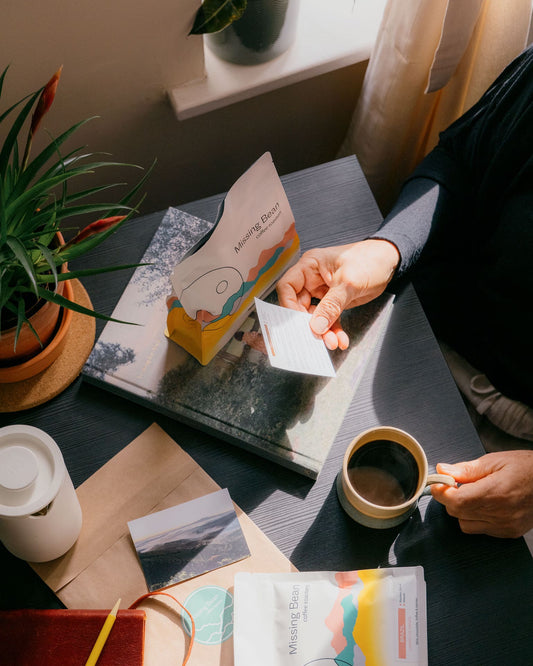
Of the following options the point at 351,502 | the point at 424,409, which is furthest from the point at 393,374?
the point at 351,502

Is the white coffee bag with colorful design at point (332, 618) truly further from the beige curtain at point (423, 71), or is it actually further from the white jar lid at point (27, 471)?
the beige curtain at point (423, 71)

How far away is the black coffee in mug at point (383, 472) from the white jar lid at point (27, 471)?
1.11ft

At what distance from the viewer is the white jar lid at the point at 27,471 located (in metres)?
0.58

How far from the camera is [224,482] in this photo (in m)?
0.77

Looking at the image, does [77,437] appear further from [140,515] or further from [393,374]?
[393,374]

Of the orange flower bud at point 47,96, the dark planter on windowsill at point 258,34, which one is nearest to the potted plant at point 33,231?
Result: the orange flower bud at point 47,96

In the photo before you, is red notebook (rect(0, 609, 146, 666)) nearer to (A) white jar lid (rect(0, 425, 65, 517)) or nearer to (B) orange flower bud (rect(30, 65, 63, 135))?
(A) white jar lid (rect(0, 425, 65, 517))

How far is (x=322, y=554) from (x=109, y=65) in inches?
33.9

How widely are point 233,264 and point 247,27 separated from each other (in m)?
0.56

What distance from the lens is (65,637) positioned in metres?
0.67

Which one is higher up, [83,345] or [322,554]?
[83,345]

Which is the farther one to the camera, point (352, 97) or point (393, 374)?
point (352, 97)

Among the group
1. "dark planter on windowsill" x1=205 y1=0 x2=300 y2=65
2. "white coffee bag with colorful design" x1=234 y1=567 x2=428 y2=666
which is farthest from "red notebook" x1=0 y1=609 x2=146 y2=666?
"dark planter on windowsill" x1=205 y1=0 x2=300 y2=65

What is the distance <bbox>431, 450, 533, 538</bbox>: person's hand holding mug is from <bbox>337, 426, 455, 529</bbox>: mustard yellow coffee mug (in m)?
0.03
